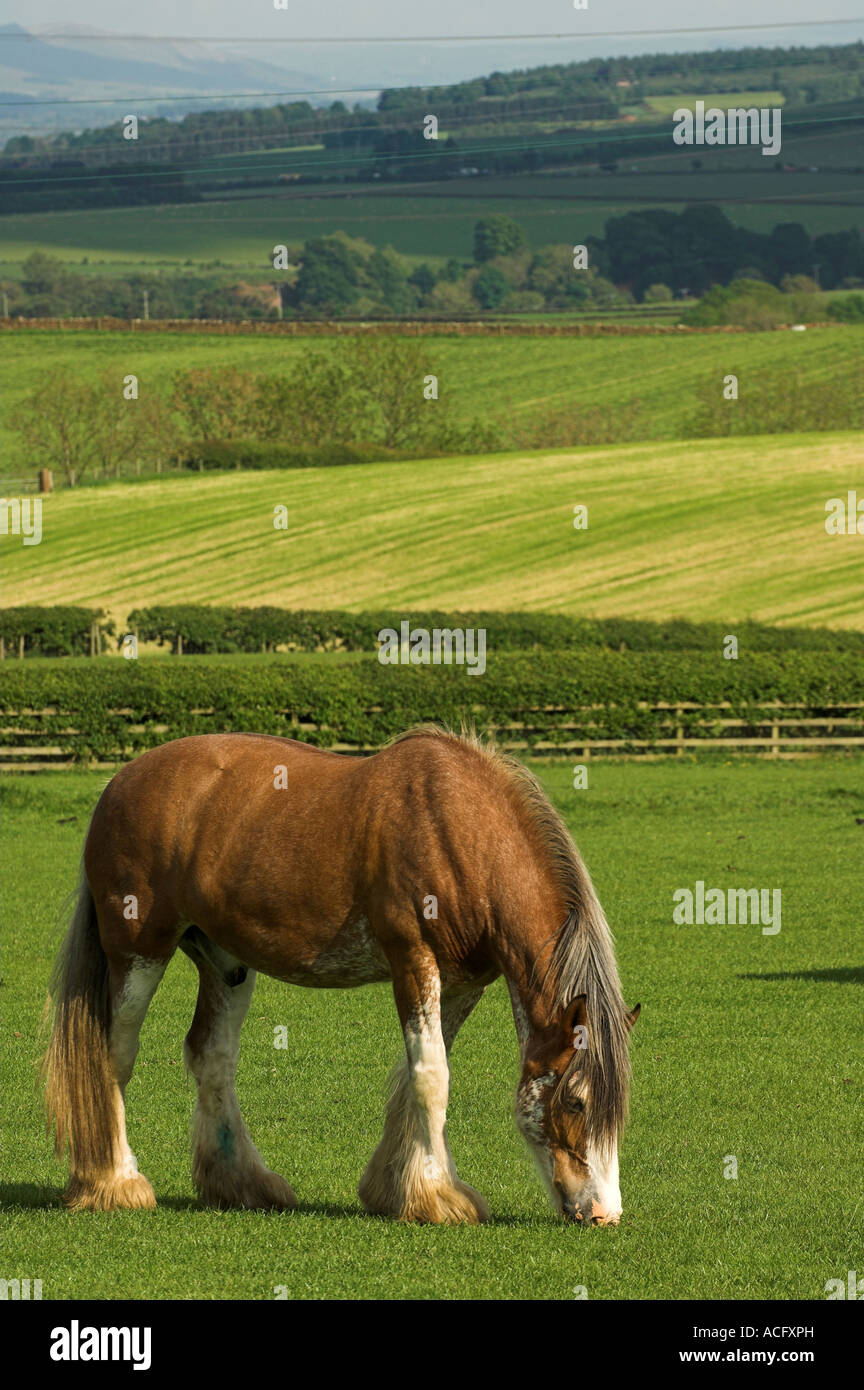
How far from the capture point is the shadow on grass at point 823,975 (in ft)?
55.4

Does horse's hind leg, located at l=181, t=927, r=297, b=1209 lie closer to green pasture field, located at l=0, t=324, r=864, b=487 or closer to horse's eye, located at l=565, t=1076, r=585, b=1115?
horse's eye, located at l=565, t=1076, r=585, b=1115

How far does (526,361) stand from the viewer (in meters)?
121

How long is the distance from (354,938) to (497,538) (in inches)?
2395

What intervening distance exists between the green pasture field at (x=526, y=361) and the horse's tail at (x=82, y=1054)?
317 feet

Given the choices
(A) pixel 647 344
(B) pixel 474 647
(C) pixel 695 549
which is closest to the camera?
(B) pixel 474 647

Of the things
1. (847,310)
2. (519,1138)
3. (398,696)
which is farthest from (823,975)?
(847,310)

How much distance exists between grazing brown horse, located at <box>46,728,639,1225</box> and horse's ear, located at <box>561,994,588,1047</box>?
0.01 m

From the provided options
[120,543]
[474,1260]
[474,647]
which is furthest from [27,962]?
[120,543]

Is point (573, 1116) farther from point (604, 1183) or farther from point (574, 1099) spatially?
point (604, 1183)

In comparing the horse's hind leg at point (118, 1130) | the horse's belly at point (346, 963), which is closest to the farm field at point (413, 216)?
the horse's hind leg at point (118, 1130)

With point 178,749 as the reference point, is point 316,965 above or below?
below

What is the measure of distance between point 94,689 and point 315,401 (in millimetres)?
69635

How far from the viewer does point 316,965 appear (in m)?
7.98

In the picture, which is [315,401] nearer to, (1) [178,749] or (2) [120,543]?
(2) [120,543]
